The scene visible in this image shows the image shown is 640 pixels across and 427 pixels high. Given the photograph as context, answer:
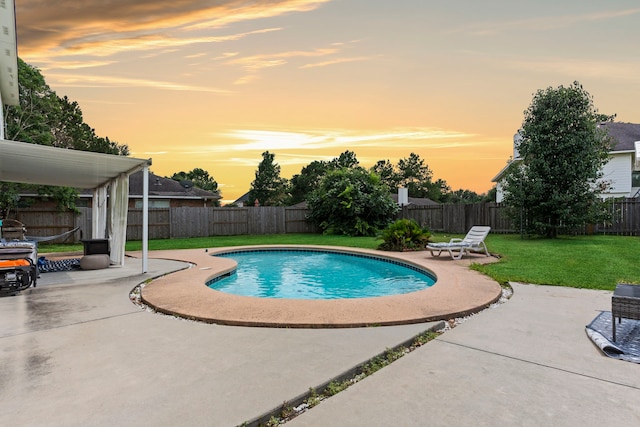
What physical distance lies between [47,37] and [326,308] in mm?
9001

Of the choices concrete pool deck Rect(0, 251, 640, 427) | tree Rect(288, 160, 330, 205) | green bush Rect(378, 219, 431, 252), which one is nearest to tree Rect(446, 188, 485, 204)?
tree Rect(288, 160, 330, 205)

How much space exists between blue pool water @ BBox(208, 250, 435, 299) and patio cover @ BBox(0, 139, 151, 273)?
2.44 meters

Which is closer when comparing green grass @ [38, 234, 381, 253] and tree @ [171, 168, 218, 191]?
green grass @ [38, 234, 381, 253]

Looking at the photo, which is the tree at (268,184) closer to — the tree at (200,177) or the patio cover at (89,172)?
the tree at (200,177)

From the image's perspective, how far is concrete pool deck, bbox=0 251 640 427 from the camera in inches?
86.8

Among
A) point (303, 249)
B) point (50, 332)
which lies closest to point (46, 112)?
point (303, 249)

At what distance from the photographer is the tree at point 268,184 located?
153 feet

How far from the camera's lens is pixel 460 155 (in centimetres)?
1709

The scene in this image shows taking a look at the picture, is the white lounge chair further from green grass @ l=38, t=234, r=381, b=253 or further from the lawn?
green grass @ l=38, t=234, r=381, b=253

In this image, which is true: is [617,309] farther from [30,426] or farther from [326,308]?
[30,426]

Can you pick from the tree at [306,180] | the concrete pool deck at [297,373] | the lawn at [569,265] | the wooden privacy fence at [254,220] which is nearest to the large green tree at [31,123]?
the wooden privacy fence at [254,220]

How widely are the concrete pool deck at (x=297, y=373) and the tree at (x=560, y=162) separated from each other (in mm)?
10019

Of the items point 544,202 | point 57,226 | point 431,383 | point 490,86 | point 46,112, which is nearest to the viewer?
point 431,383

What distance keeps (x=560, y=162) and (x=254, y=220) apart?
46.5 ft
